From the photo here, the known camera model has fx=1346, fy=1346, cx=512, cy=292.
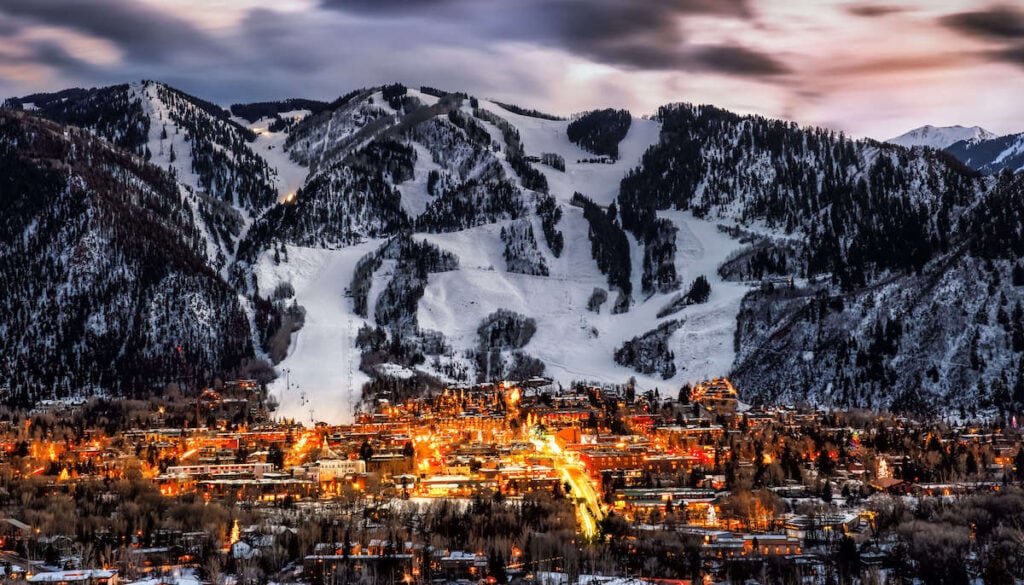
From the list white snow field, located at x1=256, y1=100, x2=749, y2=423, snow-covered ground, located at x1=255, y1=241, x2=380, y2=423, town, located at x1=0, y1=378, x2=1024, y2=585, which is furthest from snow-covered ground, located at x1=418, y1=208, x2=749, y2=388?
town, located at x1=0, y1=378, x2=1024, y2=585

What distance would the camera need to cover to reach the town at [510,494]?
69.7 metres

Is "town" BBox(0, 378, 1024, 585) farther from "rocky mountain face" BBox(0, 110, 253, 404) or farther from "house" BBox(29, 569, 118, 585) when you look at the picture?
"rocky mountain face" BBox(0, 110, 253, 404)

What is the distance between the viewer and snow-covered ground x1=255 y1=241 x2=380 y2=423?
13562cm

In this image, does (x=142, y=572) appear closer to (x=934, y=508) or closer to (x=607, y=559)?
(x=607, y=559)

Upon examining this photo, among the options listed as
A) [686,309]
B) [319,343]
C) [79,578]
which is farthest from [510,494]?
[686,309]

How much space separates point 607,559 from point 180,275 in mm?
112811

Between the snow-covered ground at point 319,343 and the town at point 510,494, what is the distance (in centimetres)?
435

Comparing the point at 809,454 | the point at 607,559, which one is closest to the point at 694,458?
the point at 809,454

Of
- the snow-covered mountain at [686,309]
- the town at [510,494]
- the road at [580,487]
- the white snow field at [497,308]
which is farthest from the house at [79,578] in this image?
the snow-covered mountain at [686,309]

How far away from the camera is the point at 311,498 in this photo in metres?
90.8

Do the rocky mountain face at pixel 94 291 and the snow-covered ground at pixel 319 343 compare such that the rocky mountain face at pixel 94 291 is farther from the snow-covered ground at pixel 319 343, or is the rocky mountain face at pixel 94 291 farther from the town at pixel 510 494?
the town at pixel 510 494

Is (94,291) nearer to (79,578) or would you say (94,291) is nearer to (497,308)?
(497,308)

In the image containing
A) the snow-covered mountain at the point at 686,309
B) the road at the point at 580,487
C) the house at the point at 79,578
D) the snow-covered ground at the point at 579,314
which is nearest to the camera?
the house at the point at 79,578

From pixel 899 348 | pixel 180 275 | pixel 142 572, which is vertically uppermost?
pixel 180 275
